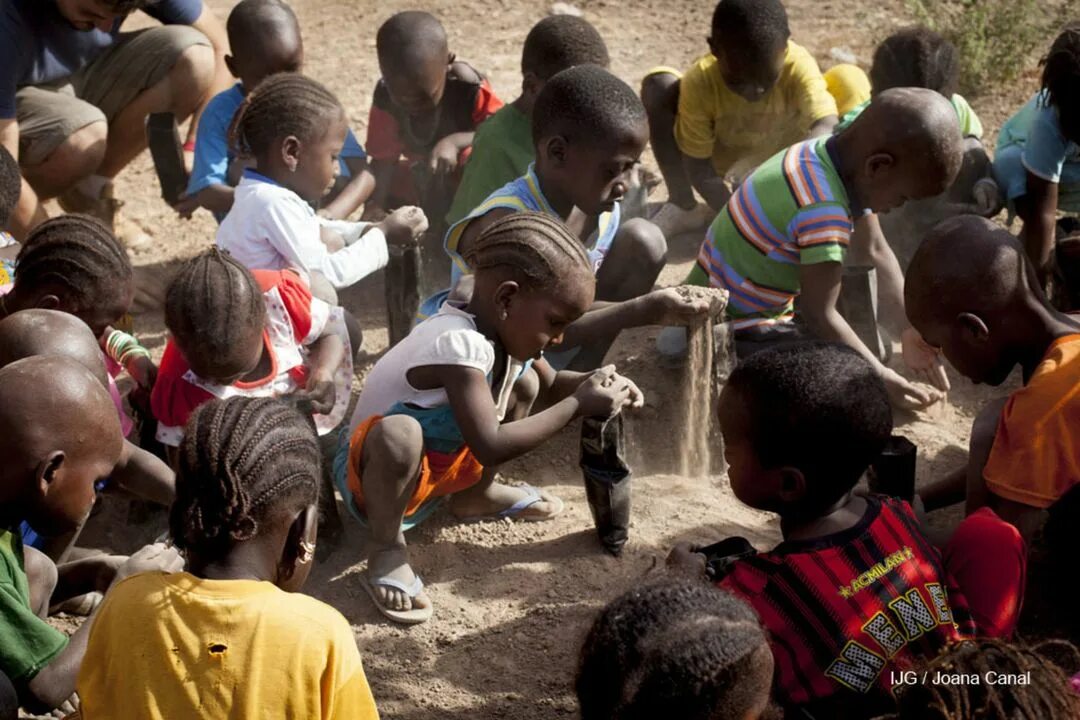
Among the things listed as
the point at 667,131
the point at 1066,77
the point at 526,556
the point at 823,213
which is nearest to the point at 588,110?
the point at 823,213

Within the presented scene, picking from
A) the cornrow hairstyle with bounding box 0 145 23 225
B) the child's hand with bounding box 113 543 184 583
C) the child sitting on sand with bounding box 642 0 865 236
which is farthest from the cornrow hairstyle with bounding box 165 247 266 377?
the child sitting on sand with bounding box 642 0 865 236

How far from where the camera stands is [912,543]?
2.67 m

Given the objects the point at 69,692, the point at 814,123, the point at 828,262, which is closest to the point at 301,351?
the point at 69,692

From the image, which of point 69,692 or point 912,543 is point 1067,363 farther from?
point 69,692

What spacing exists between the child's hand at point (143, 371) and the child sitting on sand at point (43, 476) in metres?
1.15

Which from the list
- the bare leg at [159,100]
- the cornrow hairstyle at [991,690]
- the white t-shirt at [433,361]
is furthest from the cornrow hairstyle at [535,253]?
the bare leg at [159,100]

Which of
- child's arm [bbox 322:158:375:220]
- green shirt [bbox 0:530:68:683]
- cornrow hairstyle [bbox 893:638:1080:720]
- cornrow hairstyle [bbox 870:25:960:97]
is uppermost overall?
cornrow hairstyle [bbox 893:638:1080:720]

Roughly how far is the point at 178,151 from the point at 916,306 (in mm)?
3832

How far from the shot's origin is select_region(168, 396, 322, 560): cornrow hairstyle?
2373mm

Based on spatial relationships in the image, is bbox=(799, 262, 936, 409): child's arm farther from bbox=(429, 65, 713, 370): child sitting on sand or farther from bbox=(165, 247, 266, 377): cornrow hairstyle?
bbox=(165, 247, 266, 377): cornrow hairstyle

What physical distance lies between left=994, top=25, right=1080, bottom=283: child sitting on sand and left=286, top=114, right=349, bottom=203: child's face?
2783mm

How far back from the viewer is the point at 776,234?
4.37 m

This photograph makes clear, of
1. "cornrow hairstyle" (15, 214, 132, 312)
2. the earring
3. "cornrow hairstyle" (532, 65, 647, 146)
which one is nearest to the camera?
the earring

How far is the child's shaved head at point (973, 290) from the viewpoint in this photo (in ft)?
10.4
